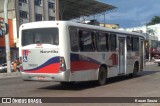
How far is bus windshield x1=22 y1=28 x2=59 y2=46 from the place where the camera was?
1448cm

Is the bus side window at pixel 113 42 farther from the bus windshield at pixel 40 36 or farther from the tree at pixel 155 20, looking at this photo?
the tree at pixel 155 20

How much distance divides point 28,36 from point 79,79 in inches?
110

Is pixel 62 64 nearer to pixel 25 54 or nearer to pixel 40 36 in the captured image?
pixel 40 36

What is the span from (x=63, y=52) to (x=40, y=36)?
4.39ft

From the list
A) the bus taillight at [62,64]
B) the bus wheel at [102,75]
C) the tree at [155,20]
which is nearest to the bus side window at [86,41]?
the bus wheel at [102,75]

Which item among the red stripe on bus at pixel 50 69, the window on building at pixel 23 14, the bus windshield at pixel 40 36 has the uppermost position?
the window on building at pixel 23 14

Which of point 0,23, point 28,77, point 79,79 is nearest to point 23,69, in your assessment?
point 28,77

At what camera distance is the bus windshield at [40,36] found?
1448 centimetres

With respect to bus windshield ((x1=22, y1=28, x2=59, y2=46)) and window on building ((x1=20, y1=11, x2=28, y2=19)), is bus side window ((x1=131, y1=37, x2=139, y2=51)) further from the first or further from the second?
window on building ((x1=20, y1=11, x2=28, y2=19))

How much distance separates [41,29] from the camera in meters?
14.8

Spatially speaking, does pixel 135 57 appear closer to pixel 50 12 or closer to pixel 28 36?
pixel 28 36

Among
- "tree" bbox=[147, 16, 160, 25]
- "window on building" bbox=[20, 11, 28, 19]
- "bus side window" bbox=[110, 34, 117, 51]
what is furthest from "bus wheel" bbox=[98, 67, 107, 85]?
"tree" bbox=[147, 16, 160, 25]

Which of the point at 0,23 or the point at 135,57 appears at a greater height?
the point at 0,23

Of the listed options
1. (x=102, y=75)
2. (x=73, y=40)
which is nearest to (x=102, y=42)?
(x=102, y=75)
